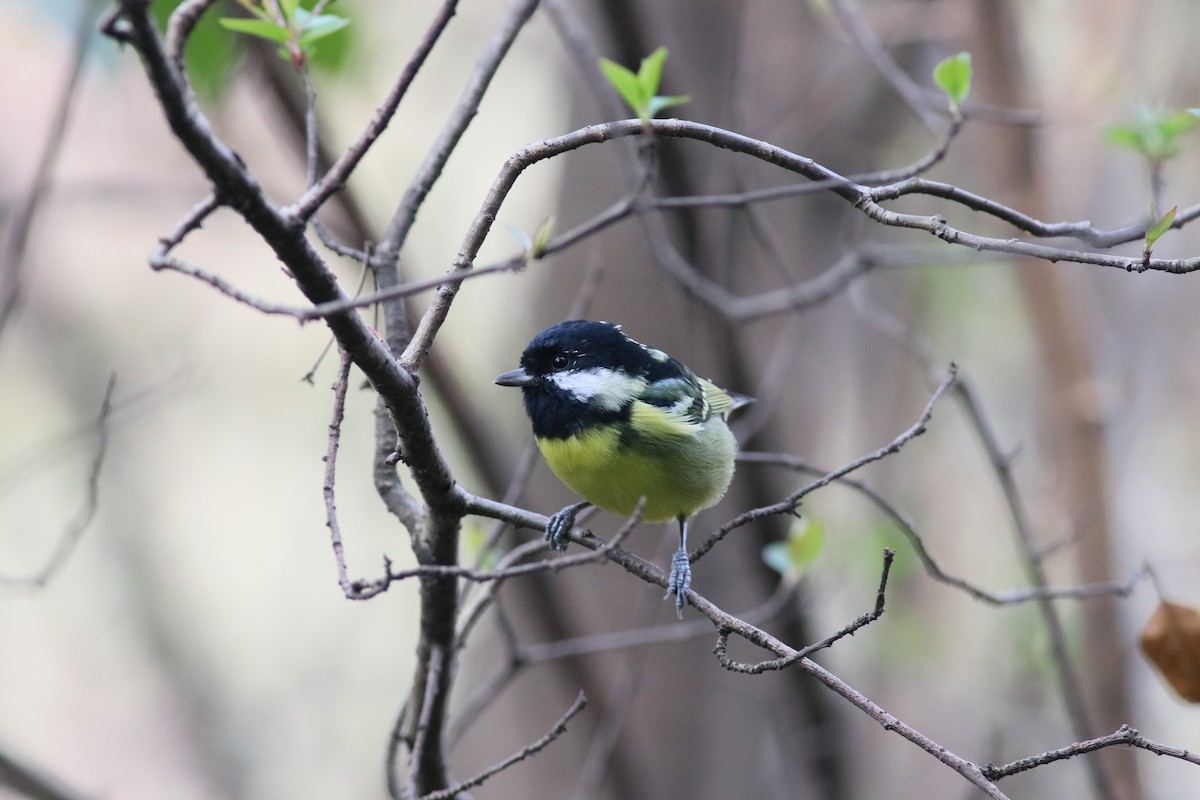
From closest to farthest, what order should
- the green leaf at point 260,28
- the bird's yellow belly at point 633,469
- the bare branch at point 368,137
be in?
the bare branch at point 368,137
the green leaf at point 260,28
the bird's yellow belly at point 633,469

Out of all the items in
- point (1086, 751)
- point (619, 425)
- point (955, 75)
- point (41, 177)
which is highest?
point (955, 75)

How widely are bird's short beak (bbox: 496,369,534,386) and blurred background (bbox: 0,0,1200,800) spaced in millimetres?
367

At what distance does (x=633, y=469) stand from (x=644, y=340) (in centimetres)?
191

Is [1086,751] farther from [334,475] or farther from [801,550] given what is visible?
[801,550]

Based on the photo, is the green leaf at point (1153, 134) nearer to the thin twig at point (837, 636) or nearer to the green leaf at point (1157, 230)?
the green leaf at point (1157, 230)

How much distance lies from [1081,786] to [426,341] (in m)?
6.40

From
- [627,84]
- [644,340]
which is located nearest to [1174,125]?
[627,84]

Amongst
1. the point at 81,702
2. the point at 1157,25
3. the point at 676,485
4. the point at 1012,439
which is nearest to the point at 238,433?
the point at 81,702

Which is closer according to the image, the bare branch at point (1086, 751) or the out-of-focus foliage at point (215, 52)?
the bare branch at point (1086, 751)

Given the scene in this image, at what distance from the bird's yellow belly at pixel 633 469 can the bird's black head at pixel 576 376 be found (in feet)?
0.26

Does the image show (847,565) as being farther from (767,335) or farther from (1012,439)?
(1012,439)

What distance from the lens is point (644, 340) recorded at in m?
4.67

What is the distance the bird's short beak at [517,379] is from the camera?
3.02 metres

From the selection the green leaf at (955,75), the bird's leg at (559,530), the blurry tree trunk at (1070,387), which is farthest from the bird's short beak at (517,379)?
the blurry tree trunk at (1070,387)
